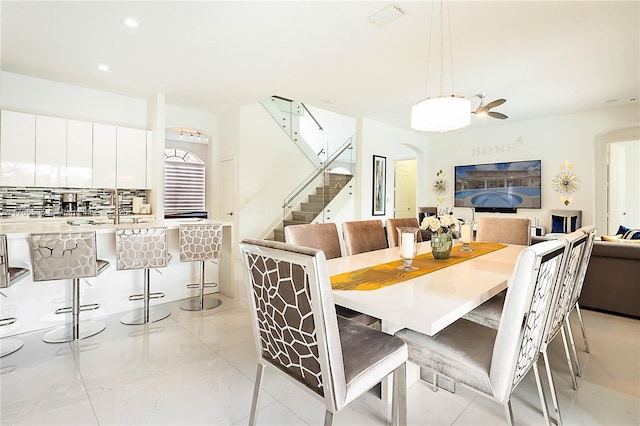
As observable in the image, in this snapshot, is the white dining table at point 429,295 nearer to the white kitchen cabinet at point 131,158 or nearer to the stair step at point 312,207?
the white kitchen cabinet at point 131,158

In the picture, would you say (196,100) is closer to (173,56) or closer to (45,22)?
(173,56)

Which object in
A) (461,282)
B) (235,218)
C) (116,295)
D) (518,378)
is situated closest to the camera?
(518,378)

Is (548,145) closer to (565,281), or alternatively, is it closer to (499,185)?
(499,185)

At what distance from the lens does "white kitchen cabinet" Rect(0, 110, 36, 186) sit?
3.81 m

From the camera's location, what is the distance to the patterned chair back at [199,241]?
3.30 meters

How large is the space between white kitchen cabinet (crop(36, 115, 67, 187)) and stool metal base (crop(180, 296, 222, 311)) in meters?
2.35

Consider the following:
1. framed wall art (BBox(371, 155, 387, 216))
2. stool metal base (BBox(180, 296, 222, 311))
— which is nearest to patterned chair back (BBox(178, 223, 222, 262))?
stool metal base (BBox(180, 296, 222, 311))

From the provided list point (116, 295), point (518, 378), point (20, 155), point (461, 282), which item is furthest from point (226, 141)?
point (518, 378)

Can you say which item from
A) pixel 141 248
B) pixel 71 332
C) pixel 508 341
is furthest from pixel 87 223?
pixel 508 341

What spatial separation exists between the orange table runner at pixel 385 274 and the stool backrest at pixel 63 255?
212cm

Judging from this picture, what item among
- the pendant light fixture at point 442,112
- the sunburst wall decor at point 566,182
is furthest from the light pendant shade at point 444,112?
the sunburst wall decor at point 566,182

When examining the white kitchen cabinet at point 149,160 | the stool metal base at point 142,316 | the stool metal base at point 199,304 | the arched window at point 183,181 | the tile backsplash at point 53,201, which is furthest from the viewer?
the arched window at point 183,181

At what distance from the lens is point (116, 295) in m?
3.31

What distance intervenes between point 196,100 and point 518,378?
5.12m
